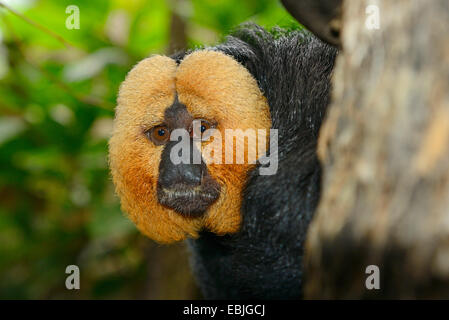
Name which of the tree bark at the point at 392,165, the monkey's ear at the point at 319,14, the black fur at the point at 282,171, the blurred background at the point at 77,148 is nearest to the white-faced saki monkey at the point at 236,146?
the black fur at the point at 282,171

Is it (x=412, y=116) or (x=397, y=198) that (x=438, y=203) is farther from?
(x=412, y=116)

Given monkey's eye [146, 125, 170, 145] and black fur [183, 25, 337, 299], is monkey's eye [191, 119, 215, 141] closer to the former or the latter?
monkey's eye [146, 125, 170, 145]

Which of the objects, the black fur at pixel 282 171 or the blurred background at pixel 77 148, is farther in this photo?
the blurred background at pixel 77 148

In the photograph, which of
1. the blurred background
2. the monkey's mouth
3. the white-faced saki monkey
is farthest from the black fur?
the blurred background

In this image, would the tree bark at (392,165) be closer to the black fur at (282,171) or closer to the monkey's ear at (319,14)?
the monkey's ear at (319,14)

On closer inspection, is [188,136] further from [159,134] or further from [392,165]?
[392,165]
